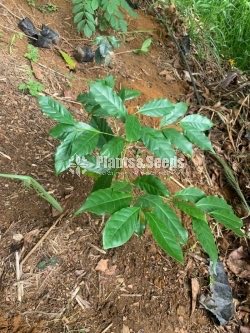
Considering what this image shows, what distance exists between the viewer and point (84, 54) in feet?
9.11

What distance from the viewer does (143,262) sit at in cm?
189

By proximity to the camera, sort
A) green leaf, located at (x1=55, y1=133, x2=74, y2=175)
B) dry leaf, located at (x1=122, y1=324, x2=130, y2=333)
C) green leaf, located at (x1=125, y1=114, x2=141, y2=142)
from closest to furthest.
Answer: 1. green leaf, located at (x1=125, y1=114, x2=141, y2=142)
2. green leaf, located at (x1=55, y1=133, x2=74, y2=175)
3. dry leaf, located at (x1=122, y1=324, x2=130, y2=333)

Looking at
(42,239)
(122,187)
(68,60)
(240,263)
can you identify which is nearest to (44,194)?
(42,239)

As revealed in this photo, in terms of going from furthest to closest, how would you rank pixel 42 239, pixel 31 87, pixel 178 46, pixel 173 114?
pixel 178 46 → pixel 31 87 → pixel 42 239 → pixel 173 114

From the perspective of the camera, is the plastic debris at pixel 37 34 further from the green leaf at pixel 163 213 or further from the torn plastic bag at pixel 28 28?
the green leaf at pixel 163 213

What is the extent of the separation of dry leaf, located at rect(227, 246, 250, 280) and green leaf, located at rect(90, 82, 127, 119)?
42.9 inches

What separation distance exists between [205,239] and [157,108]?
0.47 meters

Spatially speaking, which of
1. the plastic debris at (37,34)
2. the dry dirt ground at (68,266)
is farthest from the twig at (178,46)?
the plastic debris at (37,34)

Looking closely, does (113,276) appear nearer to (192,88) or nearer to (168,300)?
(168,300)

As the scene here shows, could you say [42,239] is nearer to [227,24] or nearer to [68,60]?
[68,60]

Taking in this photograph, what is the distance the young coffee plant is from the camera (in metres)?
1.30

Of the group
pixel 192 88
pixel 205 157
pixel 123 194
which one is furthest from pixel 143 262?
pixel 192 88

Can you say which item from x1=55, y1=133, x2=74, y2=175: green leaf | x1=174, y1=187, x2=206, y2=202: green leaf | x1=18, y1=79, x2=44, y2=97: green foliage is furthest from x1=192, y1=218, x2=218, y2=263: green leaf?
x1=18, y1=79, x2=44, y2=97: green foliage

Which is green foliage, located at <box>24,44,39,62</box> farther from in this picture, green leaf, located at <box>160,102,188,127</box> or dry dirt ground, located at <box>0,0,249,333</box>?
green leaf, located at <box>160,102,188,127</box>
